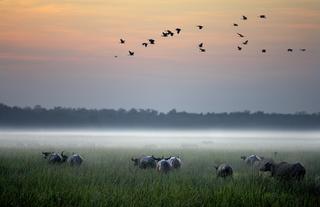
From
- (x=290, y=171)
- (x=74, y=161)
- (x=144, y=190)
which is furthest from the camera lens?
(x=74, y=161)

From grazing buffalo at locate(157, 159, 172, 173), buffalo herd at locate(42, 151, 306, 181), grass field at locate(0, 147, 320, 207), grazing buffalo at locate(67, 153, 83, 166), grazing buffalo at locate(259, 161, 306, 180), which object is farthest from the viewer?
A: grazing buffalo at locate(67, 153, 83, 166)

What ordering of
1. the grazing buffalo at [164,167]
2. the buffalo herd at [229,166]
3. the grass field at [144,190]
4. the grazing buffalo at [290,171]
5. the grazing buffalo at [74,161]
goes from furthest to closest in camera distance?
the grazing buffalo at [74,161], the grazing buffalo at [164,167], the buffalo herd at [229,166], the grazing buffalo at [290,171], the grass field at [144,190]

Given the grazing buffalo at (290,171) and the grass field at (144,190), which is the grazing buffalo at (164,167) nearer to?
the grass field at (144,190)

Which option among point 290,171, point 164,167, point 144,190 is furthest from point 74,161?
point 144,190

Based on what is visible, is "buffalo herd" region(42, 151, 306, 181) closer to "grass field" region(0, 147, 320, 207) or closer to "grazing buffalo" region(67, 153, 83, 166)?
"grazing buffalo" region(67, 153, 83, 166)

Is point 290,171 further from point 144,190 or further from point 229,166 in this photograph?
point 144,190

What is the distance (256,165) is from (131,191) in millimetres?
15204

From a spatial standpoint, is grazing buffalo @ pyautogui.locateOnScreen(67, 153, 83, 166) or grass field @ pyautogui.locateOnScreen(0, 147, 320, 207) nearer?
grass field @ pyautogui.locateOnScreen(0, 147, 320, 207)

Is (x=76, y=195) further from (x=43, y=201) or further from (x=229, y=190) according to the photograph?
(x=229, y=190)

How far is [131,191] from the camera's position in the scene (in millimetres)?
22812

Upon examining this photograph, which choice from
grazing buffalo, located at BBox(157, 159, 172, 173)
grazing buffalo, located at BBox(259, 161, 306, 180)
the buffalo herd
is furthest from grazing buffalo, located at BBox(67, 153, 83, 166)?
grazing buffalo, located at BBox(259, 161, 306, 180)

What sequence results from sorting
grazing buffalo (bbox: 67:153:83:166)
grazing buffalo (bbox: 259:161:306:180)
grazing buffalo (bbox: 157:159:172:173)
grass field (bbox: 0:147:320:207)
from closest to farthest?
grass field (bbox: 0:147:320:207) → grazing buffalo (bbox: 259:161:306:180) → grazing buffalo (bbox: 157:159:172:173) → grazing buffalo (bbox: 67:153:83:166)

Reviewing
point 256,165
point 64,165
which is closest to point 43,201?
point 64,165

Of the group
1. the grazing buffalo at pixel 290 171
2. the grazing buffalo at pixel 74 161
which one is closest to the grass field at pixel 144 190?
the grazing buffalo at pixel 290 171
